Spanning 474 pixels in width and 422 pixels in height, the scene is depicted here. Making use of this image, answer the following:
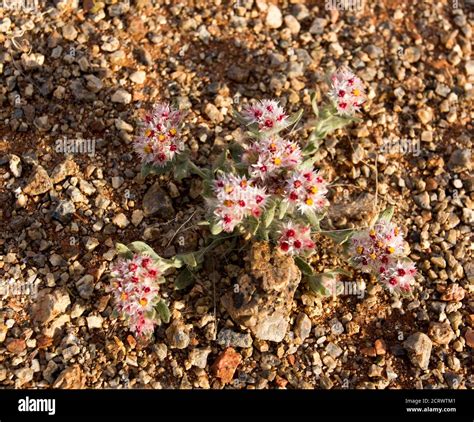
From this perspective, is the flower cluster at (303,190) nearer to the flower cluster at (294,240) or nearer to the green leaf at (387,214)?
the flower cluster at (294,240)

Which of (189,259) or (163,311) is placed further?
(189,259)

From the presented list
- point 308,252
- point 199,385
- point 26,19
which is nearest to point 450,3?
point 308,252

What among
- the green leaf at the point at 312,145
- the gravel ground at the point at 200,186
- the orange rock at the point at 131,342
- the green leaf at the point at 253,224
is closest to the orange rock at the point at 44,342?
the gravel ground at the point at 200,186

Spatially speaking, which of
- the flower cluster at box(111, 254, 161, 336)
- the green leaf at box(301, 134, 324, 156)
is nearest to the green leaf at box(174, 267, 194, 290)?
the flower cluster at box(111, 254, 161, 336)

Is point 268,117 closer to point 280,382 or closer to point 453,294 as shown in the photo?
point 280,382

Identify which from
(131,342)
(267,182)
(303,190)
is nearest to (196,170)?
(267,182)

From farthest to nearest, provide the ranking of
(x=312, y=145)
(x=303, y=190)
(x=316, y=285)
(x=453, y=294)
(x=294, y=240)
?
(x=312, y=145) → (x=453, y=294) → (x=316, y=285) → (x=294, y=240) → (x=303, y=190)
